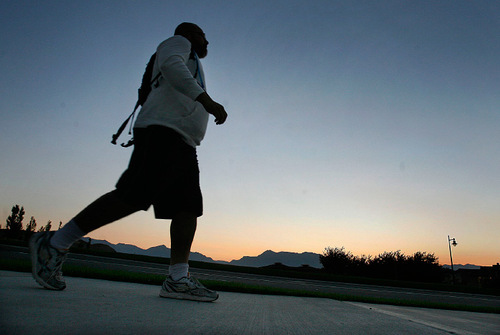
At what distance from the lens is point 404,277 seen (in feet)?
119

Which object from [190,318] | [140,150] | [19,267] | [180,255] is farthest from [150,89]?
[19,267]

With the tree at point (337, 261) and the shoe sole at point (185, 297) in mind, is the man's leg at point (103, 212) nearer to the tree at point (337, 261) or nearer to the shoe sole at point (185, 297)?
the shoe sole at point (185, 297)

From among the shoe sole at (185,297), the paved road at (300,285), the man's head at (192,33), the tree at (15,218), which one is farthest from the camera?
the tree at (15,218)

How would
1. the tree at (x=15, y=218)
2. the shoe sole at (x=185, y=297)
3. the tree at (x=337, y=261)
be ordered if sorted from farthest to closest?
the tree at (x=15, y=218) → the tree at (x=337, y=261) → the shoe sole at (x=185, y=297)

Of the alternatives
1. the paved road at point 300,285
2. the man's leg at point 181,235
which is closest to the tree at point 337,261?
the paved road at point 300,285

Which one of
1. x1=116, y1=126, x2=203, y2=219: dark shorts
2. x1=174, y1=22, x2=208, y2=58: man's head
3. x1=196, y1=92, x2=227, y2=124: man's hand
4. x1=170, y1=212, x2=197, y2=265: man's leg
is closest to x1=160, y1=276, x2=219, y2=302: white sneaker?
x1=170, y1=212, x2=197, y2=265: man's leg

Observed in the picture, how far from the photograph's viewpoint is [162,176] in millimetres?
1785

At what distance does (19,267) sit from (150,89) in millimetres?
3729

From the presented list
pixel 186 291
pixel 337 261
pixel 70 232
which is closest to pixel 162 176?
pixel 70 232

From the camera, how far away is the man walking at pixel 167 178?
1721 millimetres

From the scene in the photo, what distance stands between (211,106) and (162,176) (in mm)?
548

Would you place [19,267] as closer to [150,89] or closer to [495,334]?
[150,89]

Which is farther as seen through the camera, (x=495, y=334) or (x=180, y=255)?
(x=180, y=255)

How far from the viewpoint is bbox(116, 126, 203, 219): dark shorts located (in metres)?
1.72
